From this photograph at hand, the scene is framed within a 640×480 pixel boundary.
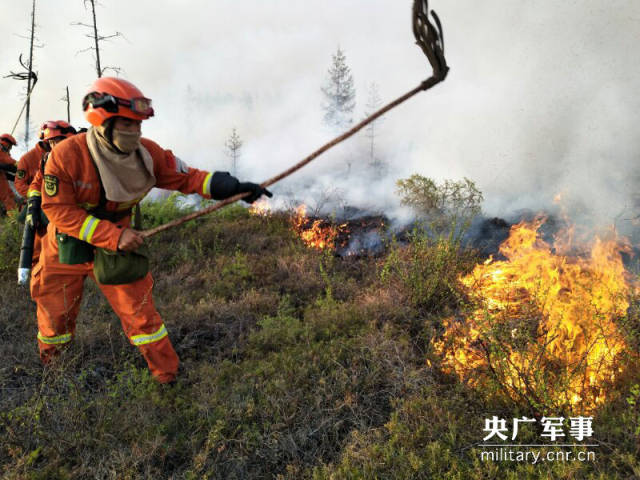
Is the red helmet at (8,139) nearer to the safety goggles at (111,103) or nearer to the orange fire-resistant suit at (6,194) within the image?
the orange fire-resistant suit at (6,194)

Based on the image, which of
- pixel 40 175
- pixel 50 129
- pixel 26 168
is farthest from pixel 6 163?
pixel 40 175

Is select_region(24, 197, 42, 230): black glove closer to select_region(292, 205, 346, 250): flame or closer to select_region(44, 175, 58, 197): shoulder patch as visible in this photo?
select_region(44, 175, 58, 197): shoulder patch

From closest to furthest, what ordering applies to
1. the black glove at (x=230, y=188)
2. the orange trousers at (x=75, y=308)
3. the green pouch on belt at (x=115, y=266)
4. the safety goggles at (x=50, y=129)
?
the green pouch on belt at (x=115, y=266), the black glove at (x=230, y=188), the orange trousers at (x=75, y=308), the safety goggles at (x=50, y=129)

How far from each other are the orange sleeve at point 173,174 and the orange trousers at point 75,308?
86cm

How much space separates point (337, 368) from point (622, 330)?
7.63 ft

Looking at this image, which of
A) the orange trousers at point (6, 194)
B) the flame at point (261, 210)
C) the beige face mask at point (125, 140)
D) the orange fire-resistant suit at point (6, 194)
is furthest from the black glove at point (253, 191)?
the orange trousers at point (6, 194)

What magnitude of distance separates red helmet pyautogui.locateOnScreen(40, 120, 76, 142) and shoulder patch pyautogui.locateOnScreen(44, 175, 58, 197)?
2744 millimetres

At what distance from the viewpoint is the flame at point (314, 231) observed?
6480 mm

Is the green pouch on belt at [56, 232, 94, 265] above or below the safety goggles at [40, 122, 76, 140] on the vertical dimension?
below

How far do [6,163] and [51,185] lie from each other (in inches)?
227

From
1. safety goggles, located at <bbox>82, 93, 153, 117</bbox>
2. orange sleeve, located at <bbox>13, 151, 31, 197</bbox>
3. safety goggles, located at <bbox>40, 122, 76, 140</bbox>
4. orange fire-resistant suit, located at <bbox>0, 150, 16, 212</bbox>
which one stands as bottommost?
safety goggles, located at <bbox>82, 93, 153, 117</bbox>

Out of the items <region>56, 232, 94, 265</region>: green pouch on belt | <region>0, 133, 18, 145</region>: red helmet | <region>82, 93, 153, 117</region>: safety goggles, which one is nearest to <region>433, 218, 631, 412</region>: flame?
<region>82, 93, 153, 117</region>: safety goggles

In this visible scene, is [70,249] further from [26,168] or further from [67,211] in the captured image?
[26,168]

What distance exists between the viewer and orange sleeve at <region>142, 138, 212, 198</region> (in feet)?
10.0
